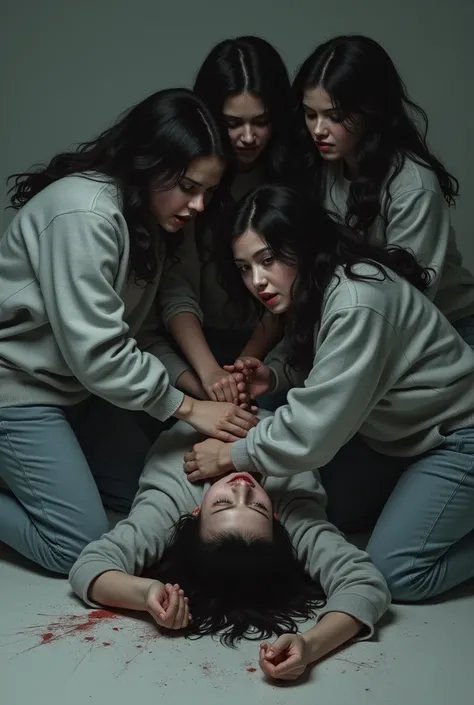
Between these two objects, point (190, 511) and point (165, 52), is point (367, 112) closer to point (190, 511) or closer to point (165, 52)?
point (190, 511)

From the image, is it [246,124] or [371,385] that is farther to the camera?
[246,124]

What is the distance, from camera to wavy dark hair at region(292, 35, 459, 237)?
321 centimetres

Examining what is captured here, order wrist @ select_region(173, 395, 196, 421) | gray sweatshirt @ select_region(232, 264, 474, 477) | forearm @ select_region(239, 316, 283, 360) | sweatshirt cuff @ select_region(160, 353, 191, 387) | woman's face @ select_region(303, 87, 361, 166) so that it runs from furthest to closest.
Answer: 1. forearm @ select_region(239, 316, 283, 360)
2. sweatshirt cuff @ select_region(160, 353, 191, 387)
3. woman's face @ select_region(303, 87, 361, 166)
4. wrist @ select_region(173, 395, 196, 421)
5. gray sweatshirt @ select_region(232, 264, 474, 477)

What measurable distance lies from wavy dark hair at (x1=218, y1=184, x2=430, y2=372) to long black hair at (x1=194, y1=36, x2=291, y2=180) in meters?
0.35

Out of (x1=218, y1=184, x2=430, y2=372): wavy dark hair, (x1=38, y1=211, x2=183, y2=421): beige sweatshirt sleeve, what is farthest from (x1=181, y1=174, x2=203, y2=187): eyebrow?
(x1=38, y1=211, x2=183, y2=421): beige sweatshirt sleeve

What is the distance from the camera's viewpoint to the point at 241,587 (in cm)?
277

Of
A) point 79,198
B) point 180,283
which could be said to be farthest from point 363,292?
point 180,283

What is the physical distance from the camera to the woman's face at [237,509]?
112 inches

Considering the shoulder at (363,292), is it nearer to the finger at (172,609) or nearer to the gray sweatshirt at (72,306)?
the gray sweatshirt at (72,306)

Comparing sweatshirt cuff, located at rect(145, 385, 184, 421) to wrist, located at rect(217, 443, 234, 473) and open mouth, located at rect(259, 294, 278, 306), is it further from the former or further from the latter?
open mouth, located at rect(259, 294, 278, 306)

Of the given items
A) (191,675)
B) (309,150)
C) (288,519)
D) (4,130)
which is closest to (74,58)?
(4,130)

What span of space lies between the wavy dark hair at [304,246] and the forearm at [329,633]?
668 mm

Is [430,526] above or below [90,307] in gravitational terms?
below

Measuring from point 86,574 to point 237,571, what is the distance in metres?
0.33
